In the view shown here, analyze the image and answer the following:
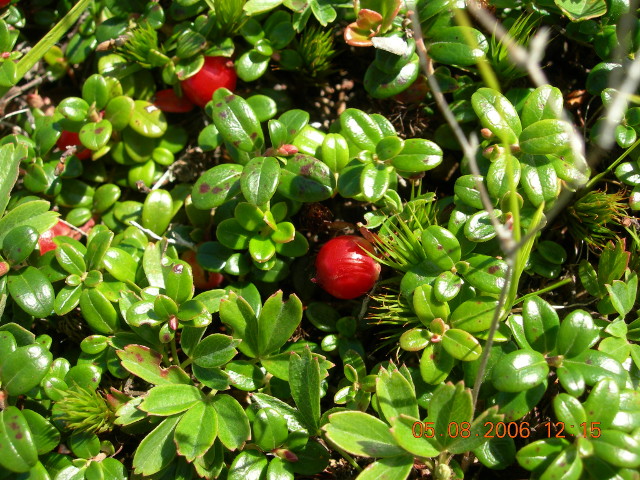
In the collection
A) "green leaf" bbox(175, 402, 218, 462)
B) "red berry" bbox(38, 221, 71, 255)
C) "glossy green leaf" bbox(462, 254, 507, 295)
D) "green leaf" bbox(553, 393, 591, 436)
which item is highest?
"red berry" bbox(38, 221, 71, 255)

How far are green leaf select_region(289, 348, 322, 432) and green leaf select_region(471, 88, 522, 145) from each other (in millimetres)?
1153

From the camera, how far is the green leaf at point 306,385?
6.84 feet

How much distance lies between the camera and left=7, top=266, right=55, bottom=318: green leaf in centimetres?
230

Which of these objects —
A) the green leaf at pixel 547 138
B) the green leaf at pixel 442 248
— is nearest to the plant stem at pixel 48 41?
the green leaf at pixel 442 248

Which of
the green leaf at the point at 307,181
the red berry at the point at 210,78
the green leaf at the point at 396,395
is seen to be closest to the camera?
the green leaf at the point at 396,395

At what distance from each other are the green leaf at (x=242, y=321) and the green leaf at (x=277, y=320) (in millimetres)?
28

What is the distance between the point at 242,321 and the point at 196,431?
1.42 feet

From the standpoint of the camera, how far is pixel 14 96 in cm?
298

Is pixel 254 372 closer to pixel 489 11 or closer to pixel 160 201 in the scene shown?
pixel 160 201

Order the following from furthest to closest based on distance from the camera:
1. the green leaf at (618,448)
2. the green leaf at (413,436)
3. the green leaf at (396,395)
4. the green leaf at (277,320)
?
the green leaf at (277,320) < the green leaf at (396,395) < the green leaf at (413,436) < the green leaf at (618,448)

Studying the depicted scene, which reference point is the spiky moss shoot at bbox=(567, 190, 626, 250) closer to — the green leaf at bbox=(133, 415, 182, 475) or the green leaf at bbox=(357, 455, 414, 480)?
the green leaf at bbox=(357, 455, 414, 480)

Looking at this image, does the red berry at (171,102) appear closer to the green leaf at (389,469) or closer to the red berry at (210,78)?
the red berry at (210,78)

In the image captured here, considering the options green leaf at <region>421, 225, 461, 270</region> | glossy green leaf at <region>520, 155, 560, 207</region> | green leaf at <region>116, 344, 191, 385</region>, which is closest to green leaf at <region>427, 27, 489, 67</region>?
glossy green leaf at <region>520, 155, 560, 207</region>

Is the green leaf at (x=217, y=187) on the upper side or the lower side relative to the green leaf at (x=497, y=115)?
lower
